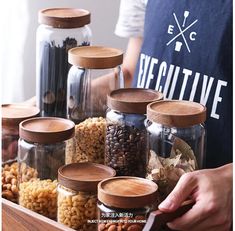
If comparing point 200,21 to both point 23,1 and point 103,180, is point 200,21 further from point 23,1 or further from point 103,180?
point 23,1

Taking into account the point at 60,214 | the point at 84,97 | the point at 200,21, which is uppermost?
the point at 200,21

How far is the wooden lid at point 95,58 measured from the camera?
106 cm

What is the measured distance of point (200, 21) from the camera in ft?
3.86

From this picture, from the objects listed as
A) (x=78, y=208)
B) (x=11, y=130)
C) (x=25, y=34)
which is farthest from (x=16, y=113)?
(x=25, y=34)

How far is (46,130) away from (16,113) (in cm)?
14

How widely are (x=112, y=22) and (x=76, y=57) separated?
924mm

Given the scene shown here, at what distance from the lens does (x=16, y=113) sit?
1.13 meters

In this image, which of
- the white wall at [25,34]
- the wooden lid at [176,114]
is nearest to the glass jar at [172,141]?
the wooden lid at [176,114]

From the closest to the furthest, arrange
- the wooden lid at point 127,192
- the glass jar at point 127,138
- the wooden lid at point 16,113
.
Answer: the wooden lid at point 127,192 < the glass jar at point 127,138 < the wooden lid at point 16,113

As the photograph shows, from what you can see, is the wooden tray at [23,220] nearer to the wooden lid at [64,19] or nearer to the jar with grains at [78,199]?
the jar with grains at [78,199]

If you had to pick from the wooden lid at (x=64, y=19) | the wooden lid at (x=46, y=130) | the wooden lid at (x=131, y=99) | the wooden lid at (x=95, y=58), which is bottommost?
the wooden lid at (x=46, y=130)

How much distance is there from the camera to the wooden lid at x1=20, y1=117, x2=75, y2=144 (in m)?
1.00

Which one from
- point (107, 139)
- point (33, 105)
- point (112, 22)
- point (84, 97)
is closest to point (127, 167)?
point (107, 139)

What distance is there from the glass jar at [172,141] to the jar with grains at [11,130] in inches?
9.4
